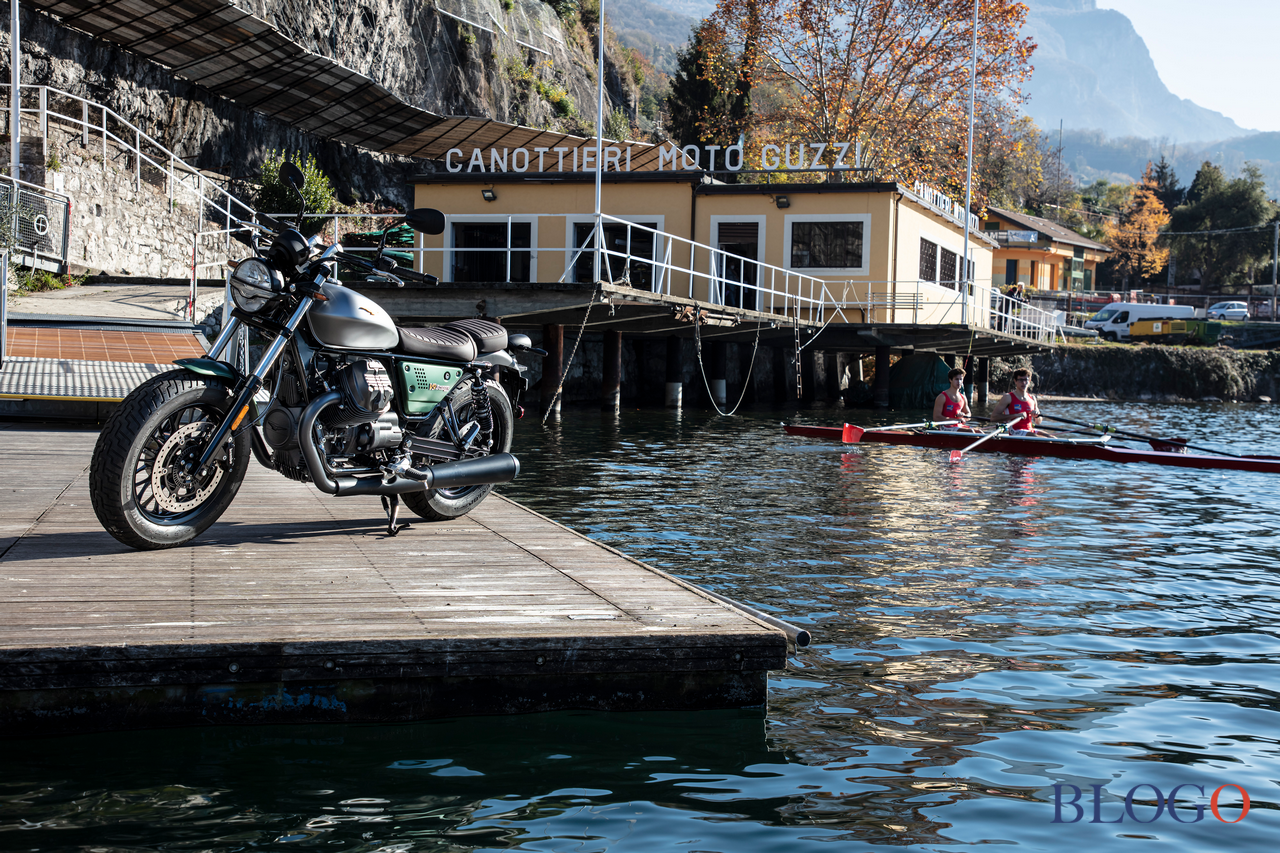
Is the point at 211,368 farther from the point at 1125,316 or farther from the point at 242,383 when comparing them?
the point at 1125,316

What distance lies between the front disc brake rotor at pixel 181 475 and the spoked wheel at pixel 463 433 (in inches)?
47.0

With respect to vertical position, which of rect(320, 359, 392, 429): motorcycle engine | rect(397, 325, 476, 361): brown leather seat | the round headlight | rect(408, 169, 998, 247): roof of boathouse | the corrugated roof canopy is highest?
the corrugated roof canopy

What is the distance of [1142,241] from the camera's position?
8644 cm

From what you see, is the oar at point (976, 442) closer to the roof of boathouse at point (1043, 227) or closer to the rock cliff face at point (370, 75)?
the rock cliff face at point (370, 75)

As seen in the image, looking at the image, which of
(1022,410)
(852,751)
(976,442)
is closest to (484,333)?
(852,751)

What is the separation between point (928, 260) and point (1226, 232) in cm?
5353

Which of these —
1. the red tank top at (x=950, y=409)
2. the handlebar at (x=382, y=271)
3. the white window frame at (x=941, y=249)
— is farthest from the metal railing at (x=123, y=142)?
the white window frame at (x=941, y=249)

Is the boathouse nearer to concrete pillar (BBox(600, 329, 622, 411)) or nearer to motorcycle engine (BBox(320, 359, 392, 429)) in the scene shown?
concrete pillar (BBox(600, 329, 622, 411))

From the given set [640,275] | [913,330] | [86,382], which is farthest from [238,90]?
[86,382]

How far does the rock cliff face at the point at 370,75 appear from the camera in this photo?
29500 mm

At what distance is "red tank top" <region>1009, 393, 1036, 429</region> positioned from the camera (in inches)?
686

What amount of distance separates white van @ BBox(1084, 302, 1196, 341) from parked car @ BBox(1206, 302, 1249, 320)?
9.02ft

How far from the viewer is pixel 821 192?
30172mm

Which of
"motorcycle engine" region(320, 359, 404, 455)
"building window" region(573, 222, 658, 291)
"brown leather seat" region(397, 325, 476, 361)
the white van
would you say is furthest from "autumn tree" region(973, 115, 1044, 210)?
"motorcycle engine" region(320, 359, 404, 455)
